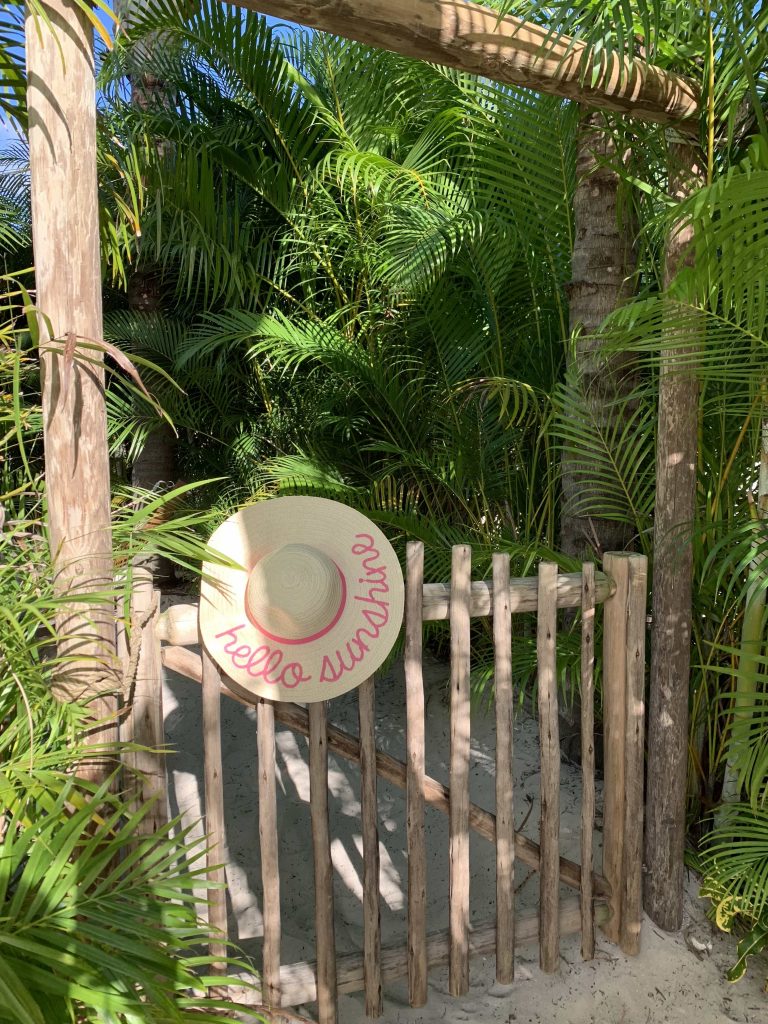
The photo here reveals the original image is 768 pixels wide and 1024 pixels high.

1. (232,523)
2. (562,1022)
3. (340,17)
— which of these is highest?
(340,17)

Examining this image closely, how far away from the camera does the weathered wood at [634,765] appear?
85.7 inches

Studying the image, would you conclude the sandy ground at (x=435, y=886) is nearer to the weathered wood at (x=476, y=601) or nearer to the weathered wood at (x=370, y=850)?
the weathered wood at (x=370, y=850)

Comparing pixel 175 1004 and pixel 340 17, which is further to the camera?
pixel 340 17

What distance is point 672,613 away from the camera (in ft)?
7.18

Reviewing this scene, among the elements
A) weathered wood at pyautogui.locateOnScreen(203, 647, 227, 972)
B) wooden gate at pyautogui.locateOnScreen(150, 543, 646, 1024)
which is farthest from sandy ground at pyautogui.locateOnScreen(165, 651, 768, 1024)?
weathered wood at pyautogui.locateOnScreen(203, 647, 227, 972)

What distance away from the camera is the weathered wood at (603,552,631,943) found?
7.15ft

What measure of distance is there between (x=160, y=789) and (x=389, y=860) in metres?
1.22

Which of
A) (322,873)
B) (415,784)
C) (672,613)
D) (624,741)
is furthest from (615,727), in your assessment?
(322,873)

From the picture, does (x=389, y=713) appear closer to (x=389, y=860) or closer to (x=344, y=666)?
(x=389, y=860)

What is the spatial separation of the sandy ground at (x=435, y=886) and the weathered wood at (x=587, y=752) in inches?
4.5

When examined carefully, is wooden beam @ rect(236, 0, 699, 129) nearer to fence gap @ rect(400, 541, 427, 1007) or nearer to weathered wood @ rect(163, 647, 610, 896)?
fence gap @ rect(400, 541, 427, 1007)

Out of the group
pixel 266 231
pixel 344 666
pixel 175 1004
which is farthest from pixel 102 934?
pixel 266 231

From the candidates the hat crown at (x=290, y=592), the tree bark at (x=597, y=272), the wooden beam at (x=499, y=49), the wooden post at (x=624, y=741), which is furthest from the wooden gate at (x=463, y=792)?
the wooden beam at (x=499, y=49)

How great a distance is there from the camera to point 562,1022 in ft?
6.79
